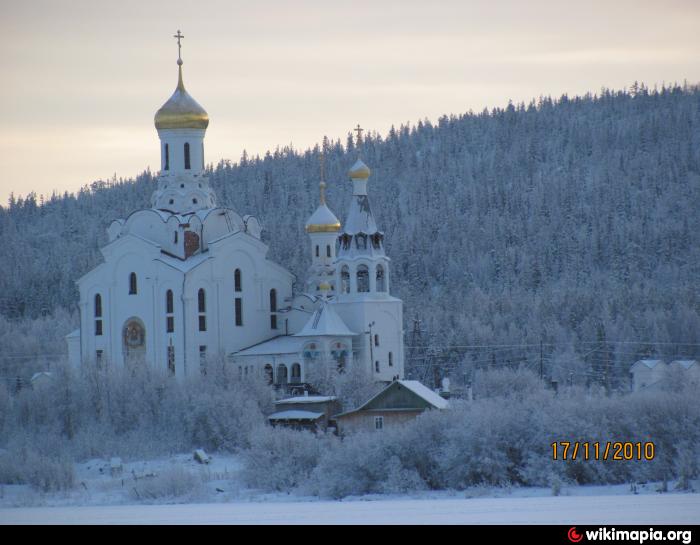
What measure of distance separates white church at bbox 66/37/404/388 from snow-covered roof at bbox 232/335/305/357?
56 mm

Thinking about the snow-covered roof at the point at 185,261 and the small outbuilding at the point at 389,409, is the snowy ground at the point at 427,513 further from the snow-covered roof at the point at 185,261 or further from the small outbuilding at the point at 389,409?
the snow-covered roof at the point at 185,261

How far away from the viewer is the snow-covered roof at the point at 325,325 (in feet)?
180

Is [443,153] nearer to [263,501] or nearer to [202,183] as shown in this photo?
[202,183]

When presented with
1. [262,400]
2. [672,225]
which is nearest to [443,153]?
[672,225]

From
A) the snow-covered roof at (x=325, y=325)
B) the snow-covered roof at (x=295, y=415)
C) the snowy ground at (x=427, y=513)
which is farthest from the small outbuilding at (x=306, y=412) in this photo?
the snowy ground at (x=427, y=513)

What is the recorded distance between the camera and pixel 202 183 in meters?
61.0

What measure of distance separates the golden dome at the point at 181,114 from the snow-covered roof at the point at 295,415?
13930 mm

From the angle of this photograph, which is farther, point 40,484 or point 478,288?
point 478,288

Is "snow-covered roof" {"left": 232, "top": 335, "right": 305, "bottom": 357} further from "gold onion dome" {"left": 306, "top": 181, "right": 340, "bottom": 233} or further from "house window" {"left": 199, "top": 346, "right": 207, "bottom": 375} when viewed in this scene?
"gold onion dome" {"left": 306, "top": 181, "right": 340, "bottom": 233}

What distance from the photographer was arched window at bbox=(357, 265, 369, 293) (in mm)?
56812

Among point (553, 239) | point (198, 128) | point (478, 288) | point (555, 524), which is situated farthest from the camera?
point (553, 239)

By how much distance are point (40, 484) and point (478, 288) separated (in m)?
65.7

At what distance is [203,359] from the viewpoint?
56.4m
